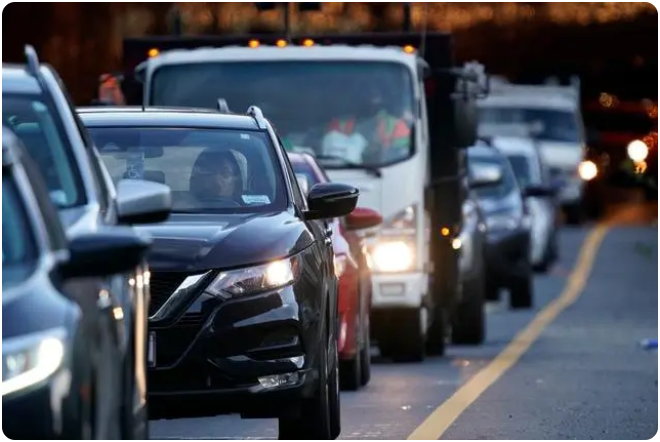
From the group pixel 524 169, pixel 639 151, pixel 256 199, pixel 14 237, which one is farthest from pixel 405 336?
pixel 524 169

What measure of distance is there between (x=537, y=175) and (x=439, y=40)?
48.3 ft

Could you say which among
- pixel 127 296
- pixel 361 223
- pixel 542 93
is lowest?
pixel 542 93

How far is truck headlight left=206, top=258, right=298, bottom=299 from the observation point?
10.0m

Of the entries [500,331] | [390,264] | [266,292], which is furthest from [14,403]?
[500,331]

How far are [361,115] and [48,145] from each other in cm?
947

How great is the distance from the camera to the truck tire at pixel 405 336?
17250 mm

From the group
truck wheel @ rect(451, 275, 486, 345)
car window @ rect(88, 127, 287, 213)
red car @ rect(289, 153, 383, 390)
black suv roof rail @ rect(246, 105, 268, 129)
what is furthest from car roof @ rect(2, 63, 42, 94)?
truck wheel @ rect(451, 275, 486, 345)

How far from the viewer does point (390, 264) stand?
17.2 m

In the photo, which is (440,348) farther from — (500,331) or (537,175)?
(537,175)

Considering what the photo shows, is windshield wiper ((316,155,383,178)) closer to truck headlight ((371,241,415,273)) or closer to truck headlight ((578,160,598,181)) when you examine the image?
truck headlight ((371,241,415,273))

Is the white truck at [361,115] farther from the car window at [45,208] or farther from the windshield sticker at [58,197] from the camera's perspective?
the car window at [45,208]

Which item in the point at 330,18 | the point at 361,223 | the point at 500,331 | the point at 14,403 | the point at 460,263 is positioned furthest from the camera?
the point at 330,18

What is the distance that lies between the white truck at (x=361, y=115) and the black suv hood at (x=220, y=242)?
6.45 meters

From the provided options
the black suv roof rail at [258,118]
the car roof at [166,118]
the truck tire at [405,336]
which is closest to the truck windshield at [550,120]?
the truck tire at [405,336]
